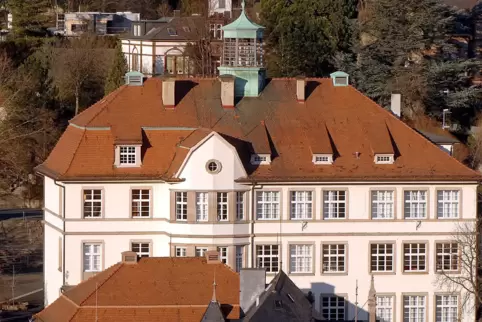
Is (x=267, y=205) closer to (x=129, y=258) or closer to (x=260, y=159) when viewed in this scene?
(x=260, y=159)

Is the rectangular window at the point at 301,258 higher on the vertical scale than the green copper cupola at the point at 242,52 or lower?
lower

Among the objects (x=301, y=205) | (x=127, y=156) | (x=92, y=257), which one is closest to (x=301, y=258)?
(x=301, y=205)

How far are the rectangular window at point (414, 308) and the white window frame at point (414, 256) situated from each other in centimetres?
110

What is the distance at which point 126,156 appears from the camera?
78.7 meters

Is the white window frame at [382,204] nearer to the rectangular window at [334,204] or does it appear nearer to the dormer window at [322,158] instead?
the rectangular window at [334,204]

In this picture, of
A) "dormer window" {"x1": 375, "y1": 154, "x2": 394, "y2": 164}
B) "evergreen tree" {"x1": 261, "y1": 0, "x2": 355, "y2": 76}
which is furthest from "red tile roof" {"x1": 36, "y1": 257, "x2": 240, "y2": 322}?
"evergreen tree" {"x1": 261, "y1": 0, "x2": 355, "y2": 76}

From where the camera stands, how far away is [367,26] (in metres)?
115

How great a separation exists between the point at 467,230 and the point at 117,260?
45.3 feet

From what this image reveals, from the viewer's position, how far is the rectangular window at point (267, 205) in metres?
78.1

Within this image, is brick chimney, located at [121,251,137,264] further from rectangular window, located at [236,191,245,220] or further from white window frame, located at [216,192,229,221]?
rectangular window, located at [236,191,245,220]

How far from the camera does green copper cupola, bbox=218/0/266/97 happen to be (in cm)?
8269

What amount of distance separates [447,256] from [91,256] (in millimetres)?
13977

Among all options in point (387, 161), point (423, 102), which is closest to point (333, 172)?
point (387, 161)

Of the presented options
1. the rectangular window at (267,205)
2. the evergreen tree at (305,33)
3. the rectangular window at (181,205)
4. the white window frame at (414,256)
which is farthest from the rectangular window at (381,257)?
the evergreen tree at (305,33)
